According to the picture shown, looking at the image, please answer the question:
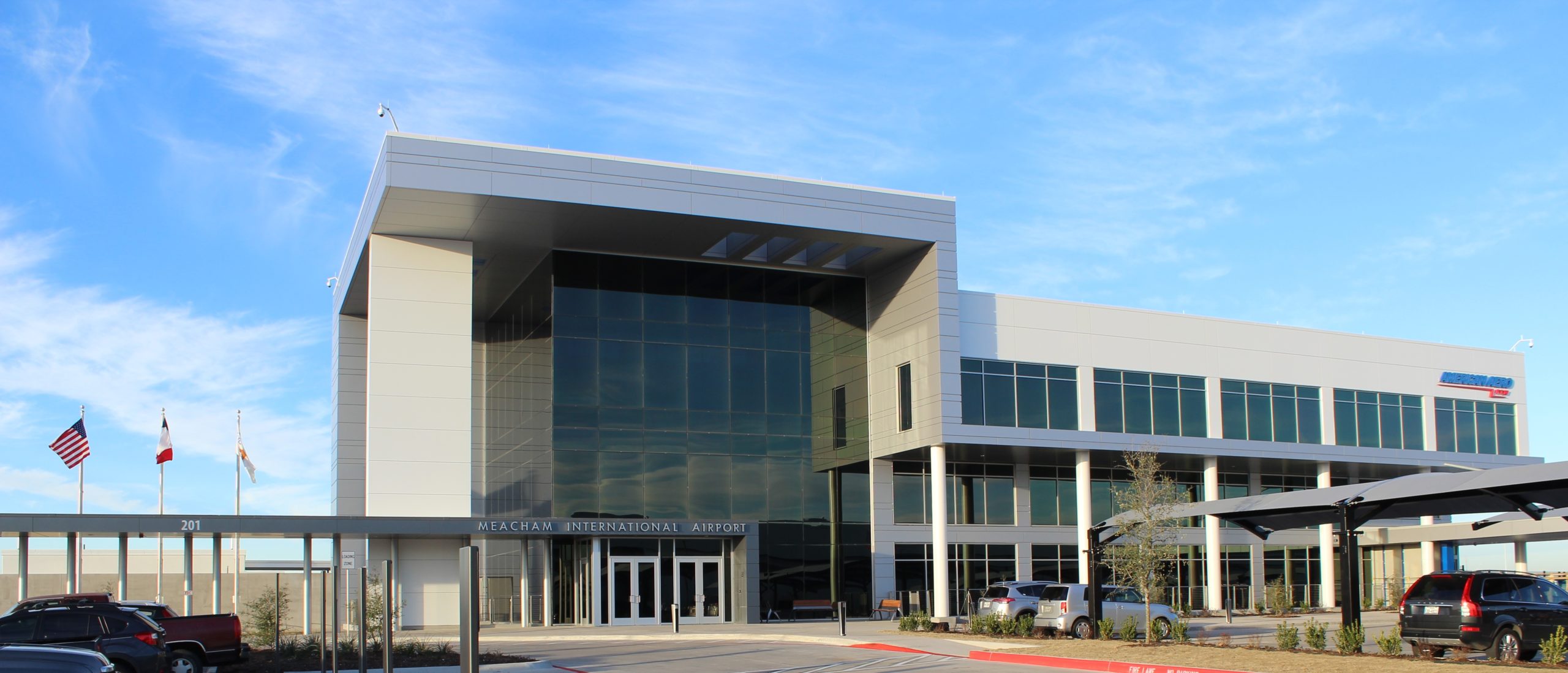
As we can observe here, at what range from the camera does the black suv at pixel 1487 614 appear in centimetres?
2223

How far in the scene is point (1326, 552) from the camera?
5234 centimetres

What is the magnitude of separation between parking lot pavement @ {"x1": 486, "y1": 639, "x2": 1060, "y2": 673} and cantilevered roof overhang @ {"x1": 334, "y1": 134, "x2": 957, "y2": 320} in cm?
1301

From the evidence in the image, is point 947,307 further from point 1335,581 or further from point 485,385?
point 1335,581

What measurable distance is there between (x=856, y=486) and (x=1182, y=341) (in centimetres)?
1397

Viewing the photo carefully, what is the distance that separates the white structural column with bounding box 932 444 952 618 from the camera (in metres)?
44.0

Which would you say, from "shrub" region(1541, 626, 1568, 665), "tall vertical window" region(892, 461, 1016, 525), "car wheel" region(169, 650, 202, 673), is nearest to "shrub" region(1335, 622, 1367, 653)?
"shrub" region(1541, 626, 1568, 665)

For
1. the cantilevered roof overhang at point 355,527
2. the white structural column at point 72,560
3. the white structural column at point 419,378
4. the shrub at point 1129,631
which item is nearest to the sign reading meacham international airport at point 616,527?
the cantilevered roof overhang at point 355,527

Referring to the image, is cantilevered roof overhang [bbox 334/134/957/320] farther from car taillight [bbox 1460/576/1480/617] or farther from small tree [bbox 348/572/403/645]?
car taillight [bbox 1460/576/1480/617]

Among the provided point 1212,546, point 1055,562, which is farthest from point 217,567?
point 1212,546

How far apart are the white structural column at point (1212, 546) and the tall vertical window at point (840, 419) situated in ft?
45.8

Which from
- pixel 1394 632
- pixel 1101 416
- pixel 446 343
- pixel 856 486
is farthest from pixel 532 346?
pixel 1394 632

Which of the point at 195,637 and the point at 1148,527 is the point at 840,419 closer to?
the point at 1148,527

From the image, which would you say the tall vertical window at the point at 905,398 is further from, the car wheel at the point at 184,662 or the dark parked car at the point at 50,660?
the dark parked car at the point at 50,660

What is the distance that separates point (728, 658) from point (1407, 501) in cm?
1395
